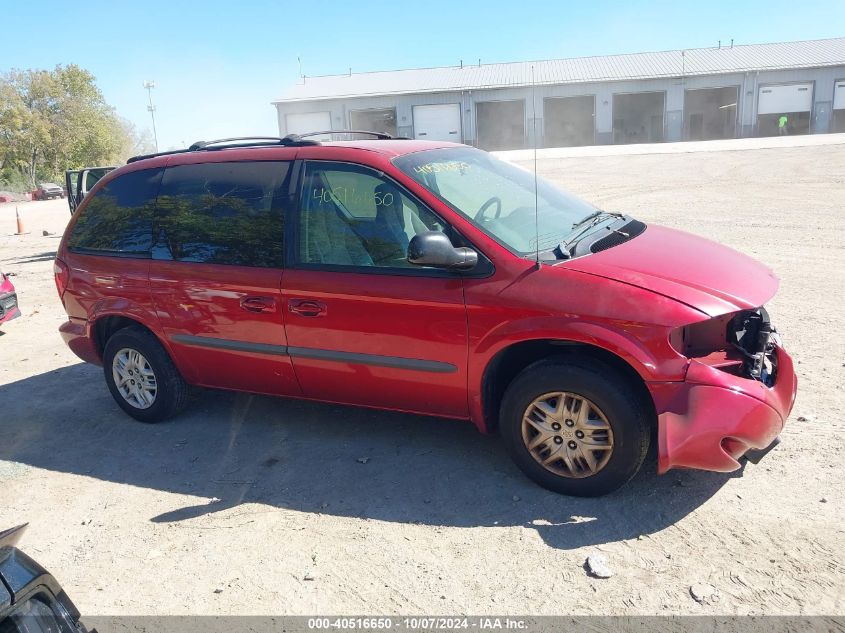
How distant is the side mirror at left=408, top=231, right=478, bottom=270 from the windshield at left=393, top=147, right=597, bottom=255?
10.9 inches

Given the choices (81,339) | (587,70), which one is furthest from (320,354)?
(587,70)

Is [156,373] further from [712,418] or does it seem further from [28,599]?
[712,418]

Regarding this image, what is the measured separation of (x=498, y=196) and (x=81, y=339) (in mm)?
3361

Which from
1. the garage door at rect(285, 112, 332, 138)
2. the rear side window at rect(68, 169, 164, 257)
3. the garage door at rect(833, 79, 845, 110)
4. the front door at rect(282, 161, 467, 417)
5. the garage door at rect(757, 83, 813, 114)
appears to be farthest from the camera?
the garage door at rect(285, 112, 332, 138)

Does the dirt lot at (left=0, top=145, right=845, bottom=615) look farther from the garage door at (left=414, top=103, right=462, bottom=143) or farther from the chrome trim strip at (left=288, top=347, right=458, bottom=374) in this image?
the garage door at (left=414, top=103, right=462, bottom=143)

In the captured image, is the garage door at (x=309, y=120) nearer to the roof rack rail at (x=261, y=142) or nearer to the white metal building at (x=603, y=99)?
the white metal building at (x=603, y=99)

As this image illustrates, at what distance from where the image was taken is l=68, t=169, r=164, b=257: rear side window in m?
4.81

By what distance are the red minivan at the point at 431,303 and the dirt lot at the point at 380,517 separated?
30 centimetres

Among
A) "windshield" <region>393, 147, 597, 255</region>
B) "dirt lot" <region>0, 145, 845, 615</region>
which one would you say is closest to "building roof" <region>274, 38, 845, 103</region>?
"windshield" <region>393, 147, 597, 255</region>

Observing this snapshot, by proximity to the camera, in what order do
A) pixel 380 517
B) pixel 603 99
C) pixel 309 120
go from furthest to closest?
pixel 309 120 → pixel 603 99 → pixel 380 517

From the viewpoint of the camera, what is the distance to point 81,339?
17.0ft

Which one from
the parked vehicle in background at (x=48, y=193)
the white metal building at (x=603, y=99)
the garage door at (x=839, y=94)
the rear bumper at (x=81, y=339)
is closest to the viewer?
the rear bumper at (x=81, y=339)

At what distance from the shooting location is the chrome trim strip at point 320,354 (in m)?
3.81

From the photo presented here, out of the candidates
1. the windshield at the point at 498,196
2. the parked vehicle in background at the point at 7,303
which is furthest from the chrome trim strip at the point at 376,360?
the parked vehicle in background at the point at 7,303
